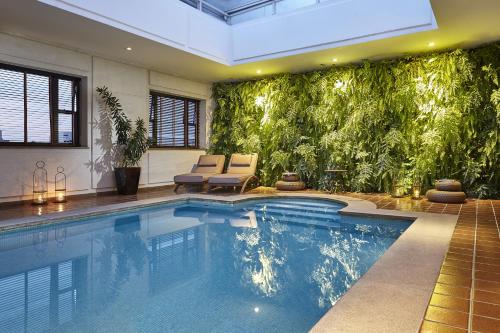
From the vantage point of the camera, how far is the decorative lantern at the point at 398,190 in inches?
302

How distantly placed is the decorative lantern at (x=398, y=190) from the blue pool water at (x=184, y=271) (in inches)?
98.1

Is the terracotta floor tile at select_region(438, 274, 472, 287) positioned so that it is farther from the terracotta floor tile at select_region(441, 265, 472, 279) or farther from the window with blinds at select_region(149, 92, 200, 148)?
the window with blinds at select_region(149, 92, 200, 148)

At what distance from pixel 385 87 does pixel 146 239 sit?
20.8ft

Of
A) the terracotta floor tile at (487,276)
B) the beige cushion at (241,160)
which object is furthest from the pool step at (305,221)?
the beige cushion at (241,160)

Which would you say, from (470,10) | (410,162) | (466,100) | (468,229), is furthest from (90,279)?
(466,100)

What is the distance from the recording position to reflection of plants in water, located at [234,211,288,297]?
3083 millimetres

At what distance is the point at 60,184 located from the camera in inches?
290

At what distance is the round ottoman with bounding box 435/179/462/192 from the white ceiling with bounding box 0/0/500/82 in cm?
273

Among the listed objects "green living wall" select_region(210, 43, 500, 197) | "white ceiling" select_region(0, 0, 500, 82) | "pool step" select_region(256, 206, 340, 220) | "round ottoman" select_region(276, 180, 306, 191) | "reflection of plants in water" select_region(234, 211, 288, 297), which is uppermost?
"white ceiling" select_region(0, 0, 500, 82)

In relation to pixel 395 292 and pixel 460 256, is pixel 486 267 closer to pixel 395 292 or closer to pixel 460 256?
pixel 460 256

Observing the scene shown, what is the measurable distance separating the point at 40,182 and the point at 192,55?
404 cm

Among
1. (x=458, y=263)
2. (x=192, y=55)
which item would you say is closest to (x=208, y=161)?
(x=192, y=55)

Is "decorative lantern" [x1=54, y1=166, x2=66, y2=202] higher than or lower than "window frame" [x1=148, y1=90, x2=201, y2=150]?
lower

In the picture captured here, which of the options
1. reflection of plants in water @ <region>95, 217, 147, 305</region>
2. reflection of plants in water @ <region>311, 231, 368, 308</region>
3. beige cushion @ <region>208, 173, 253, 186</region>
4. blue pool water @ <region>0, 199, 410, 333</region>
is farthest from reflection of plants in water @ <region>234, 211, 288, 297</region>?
beige cushion @ <region>208, 173, 253, 186</region>
